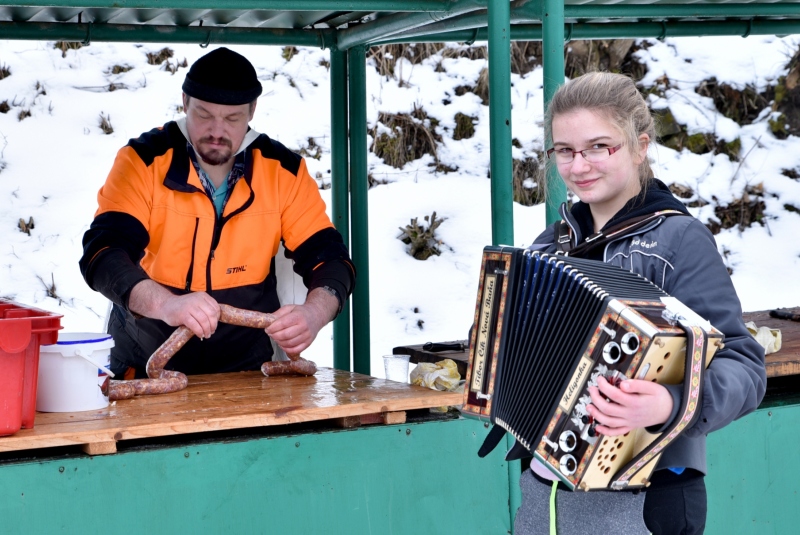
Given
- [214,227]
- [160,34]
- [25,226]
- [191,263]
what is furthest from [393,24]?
[25,226]

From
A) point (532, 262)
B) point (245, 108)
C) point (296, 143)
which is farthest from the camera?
point (296, 143)

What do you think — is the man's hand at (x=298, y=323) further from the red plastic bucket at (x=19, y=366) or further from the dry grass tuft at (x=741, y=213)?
the dry grass tuft at (x=741, y=213)

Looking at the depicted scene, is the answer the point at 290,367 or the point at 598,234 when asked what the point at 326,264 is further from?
the point at 598,234

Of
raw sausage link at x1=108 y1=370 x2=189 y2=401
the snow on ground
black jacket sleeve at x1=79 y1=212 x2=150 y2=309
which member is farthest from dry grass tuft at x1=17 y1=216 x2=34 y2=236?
raw sausage link at x1=108 y1=370 x2=189 y2=401

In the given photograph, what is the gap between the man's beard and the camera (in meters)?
4.12

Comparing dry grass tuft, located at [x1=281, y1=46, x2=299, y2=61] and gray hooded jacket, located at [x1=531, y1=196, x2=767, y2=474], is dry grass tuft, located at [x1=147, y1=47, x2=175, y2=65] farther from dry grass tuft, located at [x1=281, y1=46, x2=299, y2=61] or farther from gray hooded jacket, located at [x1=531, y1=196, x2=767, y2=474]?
gray hooded jacket, located at [x1=531, y1=196, x2=767, y2=474]

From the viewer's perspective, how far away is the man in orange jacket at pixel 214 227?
400cm

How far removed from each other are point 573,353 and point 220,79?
2471 millimetres

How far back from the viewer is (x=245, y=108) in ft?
13.9

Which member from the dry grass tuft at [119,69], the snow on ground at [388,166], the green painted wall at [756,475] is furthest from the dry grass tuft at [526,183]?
the green painted wall at [756,475]

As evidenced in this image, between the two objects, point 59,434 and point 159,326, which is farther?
point 159,326

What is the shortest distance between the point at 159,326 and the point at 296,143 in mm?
7191

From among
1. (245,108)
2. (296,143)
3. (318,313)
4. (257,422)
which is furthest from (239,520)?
(296,143)

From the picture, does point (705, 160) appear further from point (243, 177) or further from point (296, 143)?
point (243, 177)
